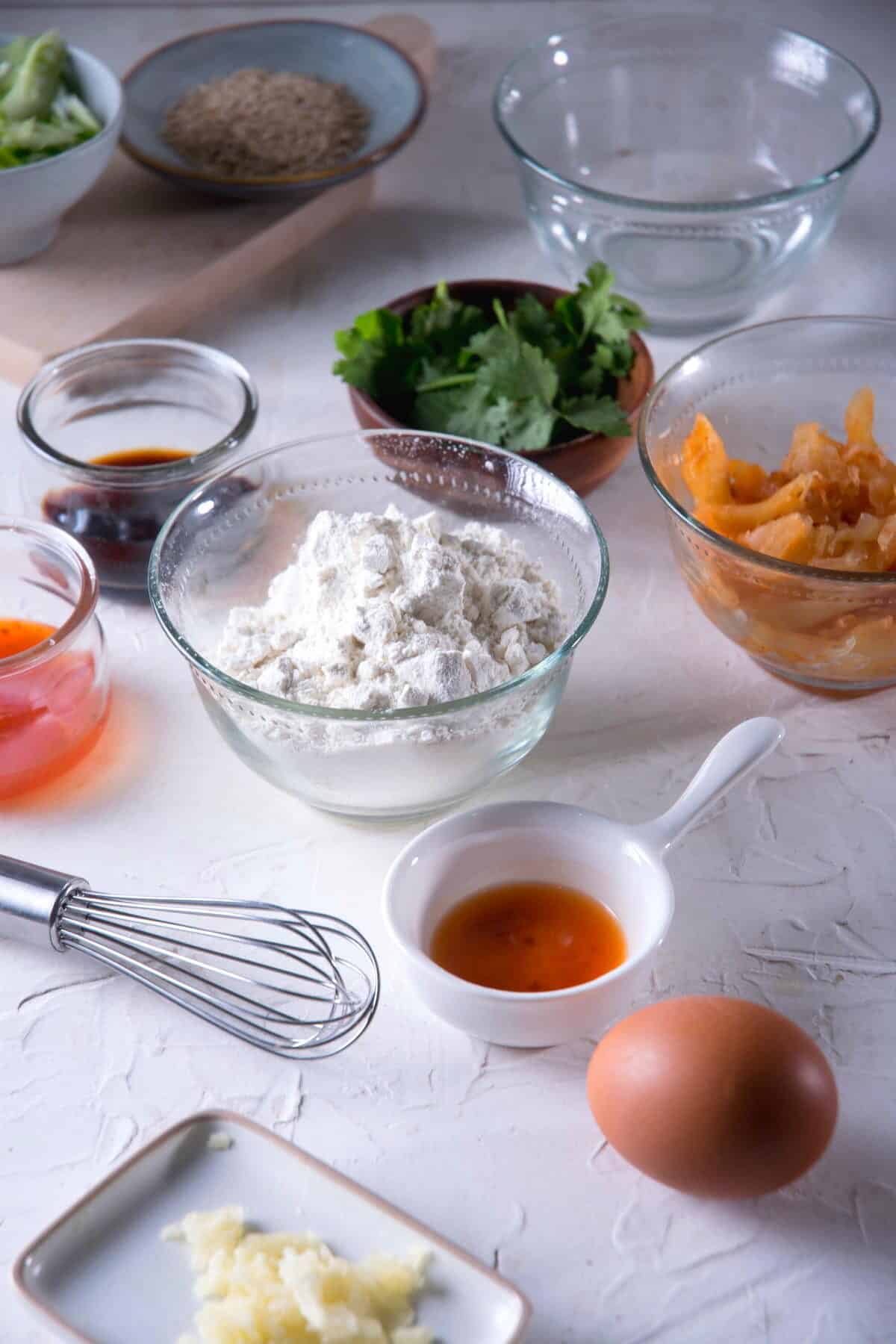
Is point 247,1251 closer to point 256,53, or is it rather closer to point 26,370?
point 26,370

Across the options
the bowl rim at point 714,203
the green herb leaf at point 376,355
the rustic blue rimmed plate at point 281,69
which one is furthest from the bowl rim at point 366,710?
the rustic blue rimmed plate at point 281,69

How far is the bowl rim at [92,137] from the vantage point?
141 cm

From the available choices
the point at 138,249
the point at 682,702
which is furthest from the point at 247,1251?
the point at 138,249

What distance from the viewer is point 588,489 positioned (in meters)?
1.33

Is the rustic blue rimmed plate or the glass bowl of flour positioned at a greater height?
the rustic blue rimmed plate

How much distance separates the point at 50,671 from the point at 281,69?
112 cm

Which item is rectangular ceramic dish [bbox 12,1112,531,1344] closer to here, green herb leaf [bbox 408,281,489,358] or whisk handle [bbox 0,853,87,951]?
whisk handle [bbox 0,853,87,951]

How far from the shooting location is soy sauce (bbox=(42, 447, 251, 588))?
3.95 feet

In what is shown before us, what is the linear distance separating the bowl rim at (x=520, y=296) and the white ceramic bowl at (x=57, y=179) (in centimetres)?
39

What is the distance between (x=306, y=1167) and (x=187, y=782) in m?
0.37

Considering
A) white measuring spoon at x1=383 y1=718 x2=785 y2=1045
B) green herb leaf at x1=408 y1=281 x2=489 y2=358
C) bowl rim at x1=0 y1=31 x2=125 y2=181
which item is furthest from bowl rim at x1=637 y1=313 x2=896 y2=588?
bowl rim at x1=0 y1=31 x2=125 y2=181

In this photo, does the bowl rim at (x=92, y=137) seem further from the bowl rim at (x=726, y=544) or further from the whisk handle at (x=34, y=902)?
the whisk handle at (x=34, y=902)

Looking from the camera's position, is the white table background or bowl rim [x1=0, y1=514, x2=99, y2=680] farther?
bowl rim [x1=0, y1=514, x2=99, y2=680]

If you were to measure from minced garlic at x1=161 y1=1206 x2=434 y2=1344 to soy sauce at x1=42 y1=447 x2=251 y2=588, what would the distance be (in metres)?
0.61
